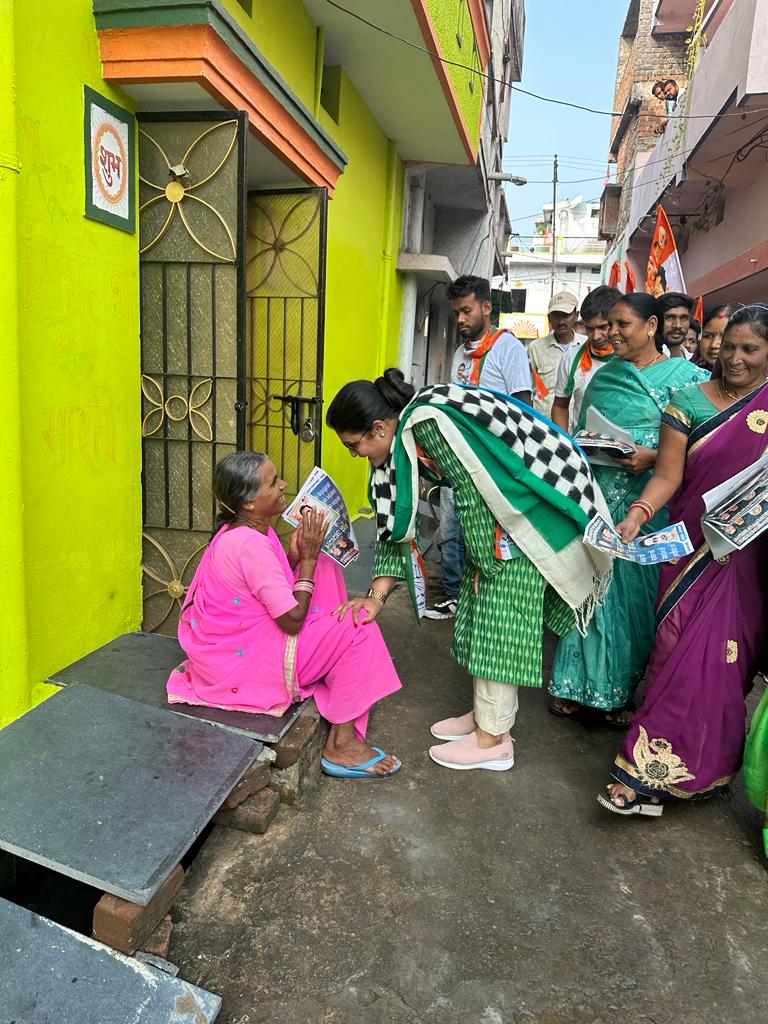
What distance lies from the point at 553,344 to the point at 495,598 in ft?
13.7

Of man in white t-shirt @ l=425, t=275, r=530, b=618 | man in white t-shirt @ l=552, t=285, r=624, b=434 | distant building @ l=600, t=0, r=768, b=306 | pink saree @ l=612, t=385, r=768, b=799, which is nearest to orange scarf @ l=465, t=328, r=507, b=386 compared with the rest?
man in white t-shirt @ l=425, t=275, r=530, b=618

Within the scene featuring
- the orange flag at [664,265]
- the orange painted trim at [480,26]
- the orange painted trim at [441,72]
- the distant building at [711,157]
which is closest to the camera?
the orange painted trim at [441,72]

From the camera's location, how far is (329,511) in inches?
101

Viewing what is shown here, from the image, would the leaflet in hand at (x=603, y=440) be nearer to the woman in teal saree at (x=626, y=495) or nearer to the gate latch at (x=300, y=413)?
the woman in teal saree at (x=626, y=495)

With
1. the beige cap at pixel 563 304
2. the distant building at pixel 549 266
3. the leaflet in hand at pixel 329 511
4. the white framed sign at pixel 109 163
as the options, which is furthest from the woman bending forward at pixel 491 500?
the distant building at pixel 549 266

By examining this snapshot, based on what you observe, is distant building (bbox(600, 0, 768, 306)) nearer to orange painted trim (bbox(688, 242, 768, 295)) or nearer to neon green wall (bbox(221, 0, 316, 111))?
orange painted trim (bbox(688, 242, 768, 295))

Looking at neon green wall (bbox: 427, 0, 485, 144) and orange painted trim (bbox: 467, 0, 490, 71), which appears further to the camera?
orange painted trim (bbox: 467, 0, 490, 71)

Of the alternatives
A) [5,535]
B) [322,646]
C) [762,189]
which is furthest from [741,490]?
[762,189]

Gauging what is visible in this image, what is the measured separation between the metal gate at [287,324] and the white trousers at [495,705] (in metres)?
1.76

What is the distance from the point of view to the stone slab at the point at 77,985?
1.44 metres

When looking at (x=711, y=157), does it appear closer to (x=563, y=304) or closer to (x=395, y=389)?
(x=563, y=304)

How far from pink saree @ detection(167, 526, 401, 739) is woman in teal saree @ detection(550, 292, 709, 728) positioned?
920mm

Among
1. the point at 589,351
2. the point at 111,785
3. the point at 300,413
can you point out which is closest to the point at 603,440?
the point at 589,351

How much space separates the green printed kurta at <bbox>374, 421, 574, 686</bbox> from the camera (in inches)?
93.6
